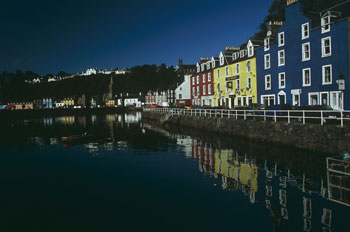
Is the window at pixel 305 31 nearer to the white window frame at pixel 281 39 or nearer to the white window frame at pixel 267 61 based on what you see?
the white window frame at pixel 281 39

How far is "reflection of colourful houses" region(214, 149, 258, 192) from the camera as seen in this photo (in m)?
14.0

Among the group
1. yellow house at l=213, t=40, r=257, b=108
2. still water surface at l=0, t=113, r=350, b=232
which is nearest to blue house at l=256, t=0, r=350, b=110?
yellow house at l=213, t=40, r=257, b=108

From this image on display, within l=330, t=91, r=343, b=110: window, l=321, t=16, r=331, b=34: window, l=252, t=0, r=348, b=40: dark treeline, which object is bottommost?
l=330, t=91, r=343, b=110: window

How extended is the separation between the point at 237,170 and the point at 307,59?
22.5 metres

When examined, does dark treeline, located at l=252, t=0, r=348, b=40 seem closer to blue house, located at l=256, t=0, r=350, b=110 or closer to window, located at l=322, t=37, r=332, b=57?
blue house, located at l=256, t=0, r=350, b=110

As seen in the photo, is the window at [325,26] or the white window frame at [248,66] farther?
the white window frame at [248,66]

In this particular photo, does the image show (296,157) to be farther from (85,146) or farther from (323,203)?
(85,146)

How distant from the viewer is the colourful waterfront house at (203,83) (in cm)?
5925

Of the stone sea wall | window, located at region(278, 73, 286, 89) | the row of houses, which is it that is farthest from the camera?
window, located at region(278, 73, 286, 89)

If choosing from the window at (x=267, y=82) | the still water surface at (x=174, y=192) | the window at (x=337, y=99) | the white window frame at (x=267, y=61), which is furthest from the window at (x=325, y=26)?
the still water surface at (x=174, y=192)

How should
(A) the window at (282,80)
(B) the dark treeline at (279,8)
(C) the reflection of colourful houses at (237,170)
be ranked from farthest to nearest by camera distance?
(B) the dark treeline at (279,8) → (A) the window at (282,80) → (C) the reflection of colourful houses at (237,170)

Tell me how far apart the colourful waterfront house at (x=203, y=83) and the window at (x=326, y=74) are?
29.5 m

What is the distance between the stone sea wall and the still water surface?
2.84 ft

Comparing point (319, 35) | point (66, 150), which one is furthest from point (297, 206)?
point (319, 35)
